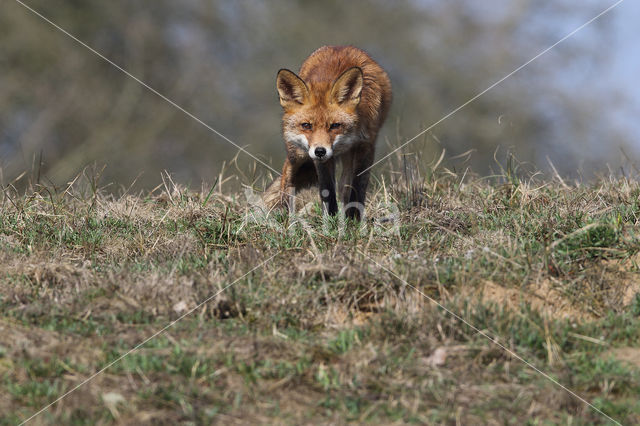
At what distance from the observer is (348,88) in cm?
626

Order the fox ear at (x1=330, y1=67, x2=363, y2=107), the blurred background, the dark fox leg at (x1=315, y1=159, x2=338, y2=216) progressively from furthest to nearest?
the blurred background → the dark fox leg at (x1=315, y1=159, x2=338, y2=216) → the fox ear at (x1=330, y1=67, x2=363, y2=107)

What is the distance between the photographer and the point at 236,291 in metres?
4.14

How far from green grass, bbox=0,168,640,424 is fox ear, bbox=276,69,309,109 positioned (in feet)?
3.79

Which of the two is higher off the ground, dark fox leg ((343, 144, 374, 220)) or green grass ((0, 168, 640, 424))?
dark fox leg ((343, 144, 374, 220))

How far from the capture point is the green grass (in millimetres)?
3238

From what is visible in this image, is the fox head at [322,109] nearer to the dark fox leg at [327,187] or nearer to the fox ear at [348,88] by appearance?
the fox ear at [348,88]

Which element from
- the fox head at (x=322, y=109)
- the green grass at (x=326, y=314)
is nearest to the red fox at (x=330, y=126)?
the fox head at (x=322, y=109)

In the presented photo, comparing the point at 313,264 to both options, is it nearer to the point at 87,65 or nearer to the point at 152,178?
the point at 152,178

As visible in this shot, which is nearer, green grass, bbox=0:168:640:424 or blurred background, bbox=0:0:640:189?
green grass, bbox=0:168:640:424

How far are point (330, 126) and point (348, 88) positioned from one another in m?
0.38

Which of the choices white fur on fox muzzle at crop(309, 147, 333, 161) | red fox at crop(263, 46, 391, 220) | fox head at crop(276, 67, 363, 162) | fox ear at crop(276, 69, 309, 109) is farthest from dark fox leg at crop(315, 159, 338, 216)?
fox ear at crop(276, 69, 309, 109)

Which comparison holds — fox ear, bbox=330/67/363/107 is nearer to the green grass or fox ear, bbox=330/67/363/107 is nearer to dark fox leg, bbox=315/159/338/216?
dark fox leg, bbox=315/159/338/216

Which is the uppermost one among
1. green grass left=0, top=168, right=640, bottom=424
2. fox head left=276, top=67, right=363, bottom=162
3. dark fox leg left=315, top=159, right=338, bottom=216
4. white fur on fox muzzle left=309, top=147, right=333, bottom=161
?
fox head left=276, top=67, right=363, bottom=162

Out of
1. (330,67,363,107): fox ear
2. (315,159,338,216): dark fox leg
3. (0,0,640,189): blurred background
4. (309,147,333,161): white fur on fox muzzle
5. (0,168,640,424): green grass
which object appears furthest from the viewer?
(0,0,640,189): blurred background
